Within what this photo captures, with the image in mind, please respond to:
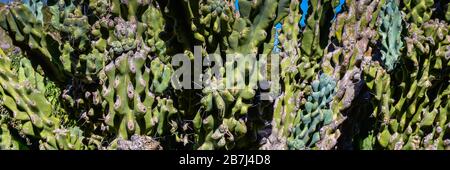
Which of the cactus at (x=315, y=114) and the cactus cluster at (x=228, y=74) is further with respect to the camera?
the cactus at (x=315, y=114)

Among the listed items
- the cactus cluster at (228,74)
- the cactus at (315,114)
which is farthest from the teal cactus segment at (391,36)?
the cactus at (315,114)

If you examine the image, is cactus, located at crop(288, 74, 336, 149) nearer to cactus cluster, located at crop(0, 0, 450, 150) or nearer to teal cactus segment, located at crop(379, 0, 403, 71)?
cactus cluster, located at crop(0, 0, 450, 150)

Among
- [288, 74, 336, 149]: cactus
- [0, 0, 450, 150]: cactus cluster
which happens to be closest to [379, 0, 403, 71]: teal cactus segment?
[0, 0, 450, 150]: cactus cluster

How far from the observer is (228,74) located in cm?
350

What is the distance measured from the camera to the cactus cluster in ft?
11.8

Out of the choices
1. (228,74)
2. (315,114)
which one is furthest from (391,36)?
(228,74)

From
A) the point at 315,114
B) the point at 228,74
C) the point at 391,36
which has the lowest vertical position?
the point at 315,114

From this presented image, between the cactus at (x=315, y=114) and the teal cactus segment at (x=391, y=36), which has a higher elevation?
the teal cactus segment at (x=391, y=36)

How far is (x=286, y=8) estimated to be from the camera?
3.76m

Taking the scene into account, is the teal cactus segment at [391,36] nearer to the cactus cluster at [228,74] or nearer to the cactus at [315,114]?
the cactus cluster at [228,74]

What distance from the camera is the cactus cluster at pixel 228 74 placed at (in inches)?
141

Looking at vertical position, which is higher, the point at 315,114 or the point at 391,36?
the point at 391,36

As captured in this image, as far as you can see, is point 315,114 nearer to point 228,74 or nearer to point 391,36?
point 391,36

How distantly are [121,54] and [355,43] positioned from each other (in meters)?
1.63
